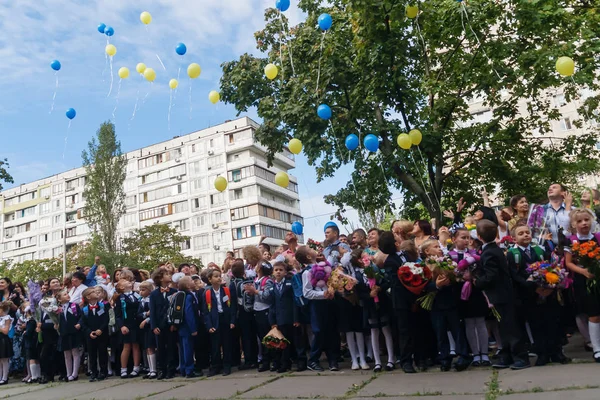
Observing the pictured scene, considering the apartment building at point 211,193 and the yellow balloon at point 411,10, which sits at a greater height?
the apartment building at point 211,193

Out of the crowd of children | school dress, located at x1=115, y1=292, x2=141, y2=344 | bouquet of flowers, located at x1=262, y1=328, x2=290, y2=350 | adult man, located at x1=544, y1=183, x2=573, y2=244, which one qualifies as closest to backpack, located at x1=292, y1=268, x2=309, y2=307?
the crowd of children

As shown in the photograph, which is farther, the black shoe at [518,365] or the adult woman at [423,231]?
the adult woman at [423,231]

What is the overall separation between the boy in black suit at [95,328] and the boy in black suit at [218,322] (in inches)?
92.0

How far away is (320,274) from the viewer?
25.4 feet

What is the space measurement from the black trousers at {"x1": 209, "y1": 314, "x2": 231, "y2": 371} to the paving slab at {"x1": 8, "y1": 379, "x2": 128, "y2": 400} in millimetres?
1613

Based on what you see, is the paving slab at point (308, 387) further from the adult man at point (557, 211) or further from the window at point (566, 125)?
the window at point (566, 125)

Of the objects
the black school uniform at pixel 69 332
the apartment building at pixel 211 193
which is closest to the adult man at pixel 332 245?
the black school uniform at pixel 69 332

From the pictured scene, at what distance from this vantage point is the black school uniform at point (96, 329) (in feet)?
32.0

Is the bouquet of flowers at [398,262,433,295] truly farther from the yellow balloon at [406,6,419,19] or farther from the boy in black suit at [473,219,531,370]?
the yellow balloon at [406,6,419,19]

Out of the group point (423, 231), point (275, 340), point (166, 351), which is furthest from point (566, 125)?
point (166, 351)

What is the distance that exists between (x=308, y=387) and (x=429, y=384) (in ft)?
4.93

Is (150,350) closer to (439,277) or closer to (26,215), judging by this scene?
(439,277)

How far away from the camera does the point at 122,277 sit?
10117mm

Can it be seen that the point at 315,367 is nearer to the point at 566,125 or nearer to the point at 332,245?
the point at 332,245
